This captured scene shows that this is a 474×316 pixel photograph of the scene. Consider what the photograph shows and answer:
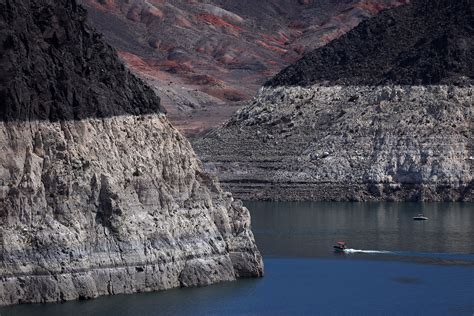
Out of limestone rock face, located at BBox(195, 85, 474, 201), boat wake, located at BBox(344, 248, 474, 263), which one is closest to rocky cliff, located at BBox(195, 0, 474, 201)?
limestone rock face, located at BBox(195, 85, 474, 201)

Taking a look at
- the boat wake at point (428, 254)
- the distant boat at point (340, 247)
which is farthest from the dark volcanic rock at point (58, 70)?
the distant boat at point (340, 247)

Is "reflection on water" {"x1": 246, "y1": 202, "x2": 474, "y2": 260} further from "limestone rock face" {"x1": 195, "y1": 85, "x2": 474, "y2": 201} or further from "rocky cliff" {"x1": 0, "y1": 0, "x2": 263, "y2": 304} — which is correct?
"rocky cliff" {"x1": 0, "y1": 0, "x2": 263, "y2": 304}

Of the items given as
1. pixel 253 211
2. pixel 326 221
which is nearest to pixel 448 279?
pixel 326 221

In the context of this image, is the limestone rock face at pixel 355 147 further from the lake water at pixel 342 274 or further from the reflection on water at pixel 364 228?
the lake water at pixel 342 274

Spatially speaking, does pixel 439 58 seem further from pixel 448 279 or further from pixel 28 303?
pixel 28 303

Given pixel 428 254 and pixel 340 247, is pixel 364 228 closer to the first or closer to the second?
pixel 340 247

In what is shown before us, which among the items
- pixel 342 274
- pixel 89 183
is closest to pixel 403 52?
pixel 342 274
